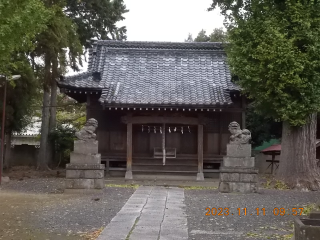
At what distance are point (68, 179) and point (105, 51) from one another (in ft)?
30.6

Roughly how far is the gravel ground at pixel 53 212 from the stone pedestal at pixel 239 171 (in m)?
2.99

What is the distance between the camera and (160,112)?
54.9 feet

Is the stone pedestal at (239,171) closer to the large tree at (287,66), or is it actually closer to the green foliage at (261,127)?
the large tree at (287,66)

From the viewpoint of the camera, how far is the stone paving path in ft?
20.8

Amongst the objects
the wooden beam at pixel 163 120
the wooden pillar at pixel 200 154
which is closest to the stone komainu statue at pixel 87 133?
the wooden beam at pixel 163 120

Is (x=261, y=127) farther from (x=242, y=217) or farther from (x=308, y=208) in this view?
(x=242, y=217)

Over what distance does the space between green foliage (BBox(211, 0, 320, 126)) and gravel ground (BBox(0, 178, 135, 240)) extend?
5.46 metres

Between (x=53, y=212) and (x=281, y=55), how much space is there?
808 centimetres

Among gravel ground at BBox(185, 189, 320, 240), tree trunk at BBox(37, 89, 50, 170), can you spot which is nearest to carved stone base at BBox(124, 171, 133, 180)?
gravel ground at BBox(185, 189, 320, 240)

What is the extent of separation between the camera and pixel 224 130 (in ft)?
57.3

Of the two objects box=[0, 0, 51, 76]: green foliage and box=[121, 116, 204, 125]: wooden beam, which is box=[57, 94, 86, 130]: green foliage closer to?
box=[121, 116, 204, 125]: wooden beam

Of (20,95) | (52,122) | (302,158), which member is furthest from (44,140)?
(302,158)

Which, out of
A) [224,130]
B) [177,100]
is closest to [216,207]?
[177,100]

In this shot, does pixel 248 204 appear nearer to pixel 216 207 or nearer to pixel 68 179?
pixel 216 207
